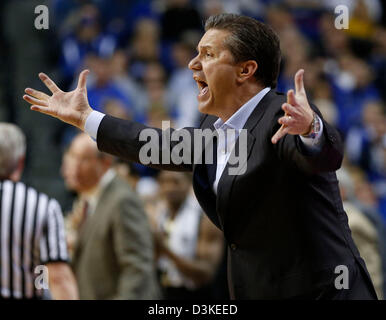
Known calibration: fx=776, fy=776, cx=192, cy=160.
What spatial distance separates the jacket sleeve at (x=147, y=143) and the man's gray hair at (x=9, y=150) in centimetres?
111

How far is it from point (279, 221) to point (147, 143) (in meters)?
0.58

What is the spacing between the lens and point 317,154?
2271 mm

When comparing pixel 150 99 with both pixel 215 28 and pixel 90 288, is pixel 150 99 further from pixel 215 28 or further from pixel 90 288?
pixel 215 28

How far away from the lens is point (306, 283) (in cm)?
247

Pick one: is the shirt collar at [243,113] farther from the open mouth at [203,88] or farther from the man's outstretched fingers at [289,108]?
the man's outstretched fingers at [289,108]

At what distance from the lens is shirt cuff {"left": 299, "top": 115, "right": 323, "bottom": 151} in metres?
2.28

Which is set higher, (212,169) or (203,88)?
(203,88)

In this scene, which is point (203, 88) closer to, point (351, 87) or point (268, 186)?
point (268, 186)

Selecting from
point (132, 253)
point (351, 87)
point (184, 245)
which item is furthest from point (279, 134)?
point (351, 87)

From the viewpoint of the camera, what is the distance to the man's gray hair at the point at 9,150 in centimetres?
376

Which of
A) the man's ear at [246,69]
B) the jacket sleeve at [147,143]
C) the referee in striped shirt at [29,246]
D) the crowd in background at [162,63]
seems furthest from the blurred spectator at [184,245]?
the man's ear at [246,69]

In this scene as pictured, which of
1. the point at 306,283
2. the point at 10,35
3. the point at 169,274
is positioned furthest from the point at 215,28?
the point at 10,35

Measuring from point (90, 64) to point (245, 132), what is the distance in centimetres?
584

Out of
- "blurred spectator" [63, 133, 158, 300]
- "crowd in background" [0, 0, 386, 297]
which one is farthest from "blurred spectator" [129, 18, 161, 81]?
"blurred spectator" [63, 133, 158, 300]
